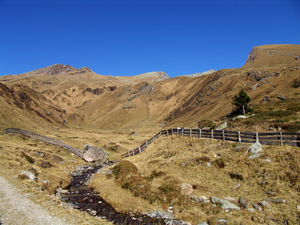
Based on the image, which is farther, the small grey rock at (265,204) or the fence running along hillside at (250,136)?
the fence running along hillside at (250,136)

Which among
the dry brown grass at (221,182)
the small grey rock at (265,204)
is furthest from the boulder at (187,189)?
the small grey rock at (265,204)

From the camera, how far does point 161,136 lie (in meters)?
35.1

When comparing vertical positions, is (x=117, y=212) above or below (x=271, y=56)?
below

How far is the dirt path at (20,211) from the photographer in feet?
30.1

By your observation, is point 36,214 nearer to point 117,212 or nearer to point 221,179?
point 117,212

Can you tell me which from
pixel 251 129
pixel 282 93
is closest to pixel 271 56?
→ pixel 282 93

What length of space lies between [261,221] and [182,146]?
16215 mm

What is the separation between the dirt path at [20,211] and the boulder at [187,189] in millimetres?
8327

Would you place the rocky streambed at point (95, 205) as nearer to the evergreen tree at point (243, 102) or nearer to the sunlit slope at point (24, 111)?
the evergreen tree at point (243, 102)

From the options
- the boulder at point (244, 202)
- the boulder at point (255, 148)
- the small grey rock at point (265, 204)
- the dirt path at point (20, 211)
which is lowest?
the boulder at point (244, 202)

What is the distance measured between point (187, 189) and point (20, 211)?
34.4 ft

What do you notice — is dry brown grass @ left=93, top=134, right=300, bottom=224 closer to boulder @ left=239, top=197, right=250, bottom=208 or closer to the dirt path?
boulder @ left=239, top=197, right=250, bottom=208

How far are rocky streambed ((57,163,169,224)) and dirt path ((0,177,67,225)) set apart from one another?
3561mm

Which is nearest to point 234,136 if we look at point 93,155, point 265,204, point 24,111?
point 265,204
